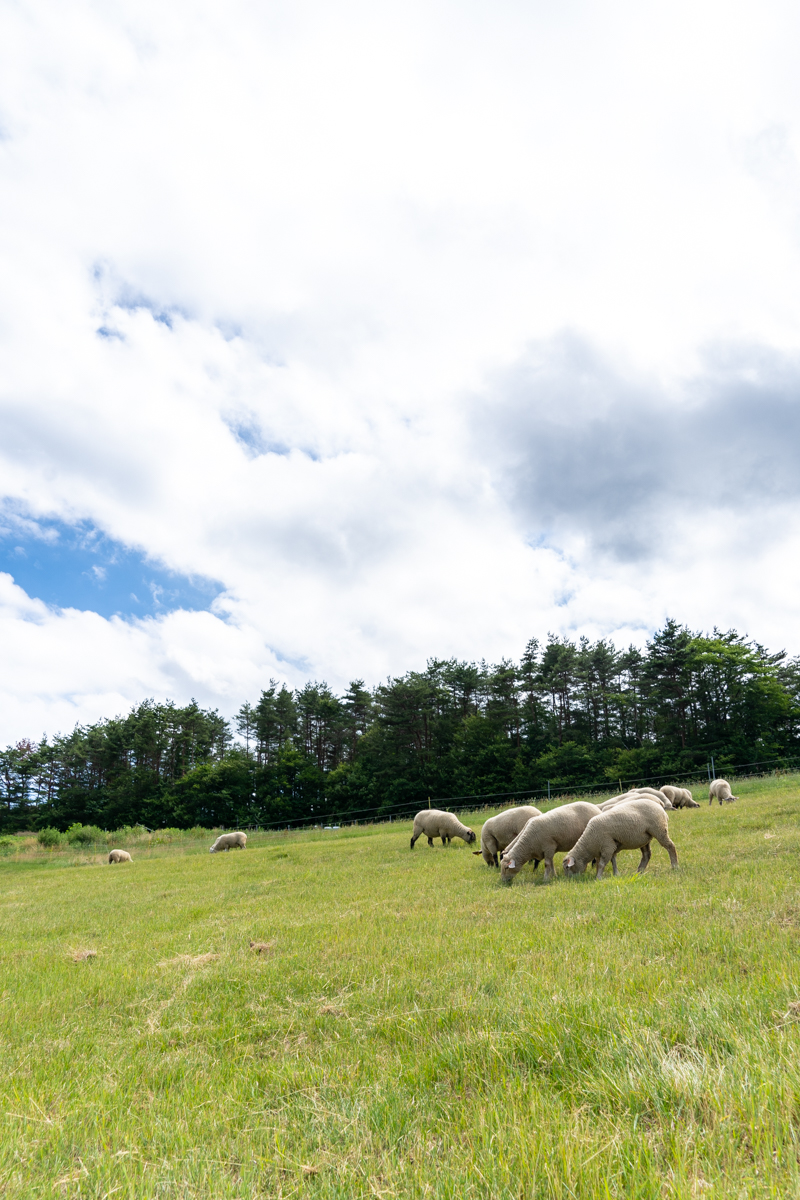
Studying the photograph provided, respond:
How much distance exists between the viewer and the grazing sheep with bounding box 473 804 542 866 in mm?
14742

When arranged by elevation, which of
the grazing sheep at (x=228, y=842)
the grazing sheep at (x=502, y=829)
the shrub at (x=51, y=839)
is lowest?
the shrub at (x=51, y=839)

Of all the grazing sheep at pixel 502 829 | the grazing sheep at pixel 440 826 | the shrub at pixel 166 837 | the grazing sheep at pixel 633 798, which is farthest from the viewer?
the shrub at pixel 166 837

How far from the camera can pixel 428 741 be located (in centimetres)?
7300

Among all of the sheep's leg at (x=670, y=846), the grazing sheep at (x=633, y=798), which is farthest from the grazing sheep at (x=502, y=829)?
the sheep's leg at (x=670, y=846)

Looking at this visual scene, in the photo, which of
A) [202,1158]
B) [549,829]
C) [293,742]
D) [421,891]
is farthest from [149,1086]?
[293,742]

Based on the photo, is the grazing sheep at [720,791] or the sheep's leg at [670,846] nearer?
the sheep's leg at [670,846]

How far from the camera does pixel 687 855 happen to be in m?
12.3

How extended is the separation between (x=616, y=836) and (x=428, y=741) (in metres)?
63.2

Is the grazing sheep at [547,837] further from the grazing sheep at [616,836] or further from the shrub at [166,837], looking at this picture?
the shrub at [166,837]

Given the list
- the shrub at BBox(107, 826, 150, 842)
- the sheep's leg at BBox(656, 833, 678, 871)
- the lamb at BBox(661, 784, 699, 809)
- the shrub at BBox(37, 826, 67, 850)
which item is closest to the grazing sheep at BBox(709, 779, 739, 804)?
the lamb at BBox(661, 784, 699, 809)

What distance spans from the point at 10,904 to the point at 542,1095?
20.4m

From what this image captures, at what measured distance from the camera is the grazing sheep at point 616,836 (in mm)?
11227

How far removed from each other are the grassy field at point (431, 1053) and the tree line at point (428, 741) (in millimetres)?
44423

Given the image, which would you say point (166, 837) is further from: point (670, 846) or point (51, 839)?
point (670, 846)
